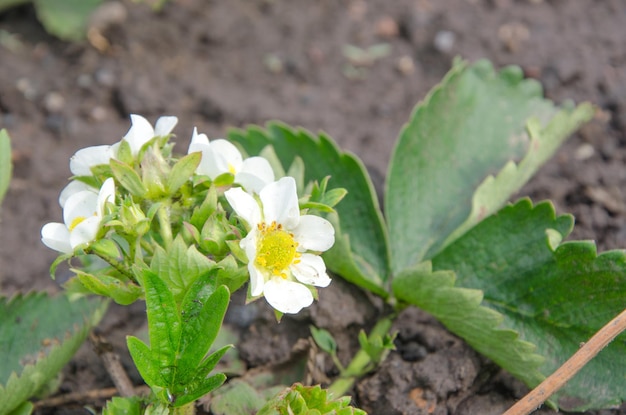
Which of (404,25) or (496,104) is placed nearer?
(496,104)

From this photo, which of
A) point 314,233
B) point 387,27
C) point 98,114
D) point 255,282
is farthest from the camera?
point 387,27

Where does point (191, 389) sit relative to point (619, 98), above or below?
below

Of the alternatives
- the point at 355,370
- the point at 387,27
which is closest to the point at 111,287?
the point at 355,370

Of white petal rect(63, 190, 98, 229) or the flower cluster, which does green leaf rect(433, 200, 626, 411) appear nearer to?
the flower cluster

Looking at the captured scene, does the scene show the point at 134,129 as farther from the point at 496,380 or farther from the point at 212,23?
the point at 212,23

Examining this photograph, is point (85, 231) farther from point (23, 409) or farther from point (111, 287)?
point (23, 409)

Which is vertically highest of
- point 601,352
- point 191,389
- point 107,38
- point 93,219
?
point 93,219

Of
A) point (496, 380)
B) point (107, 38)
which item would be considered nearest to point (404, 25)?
point (107, 38)

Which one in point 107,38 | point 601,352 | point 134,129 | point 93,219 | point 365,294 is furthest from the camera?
point 107,38
